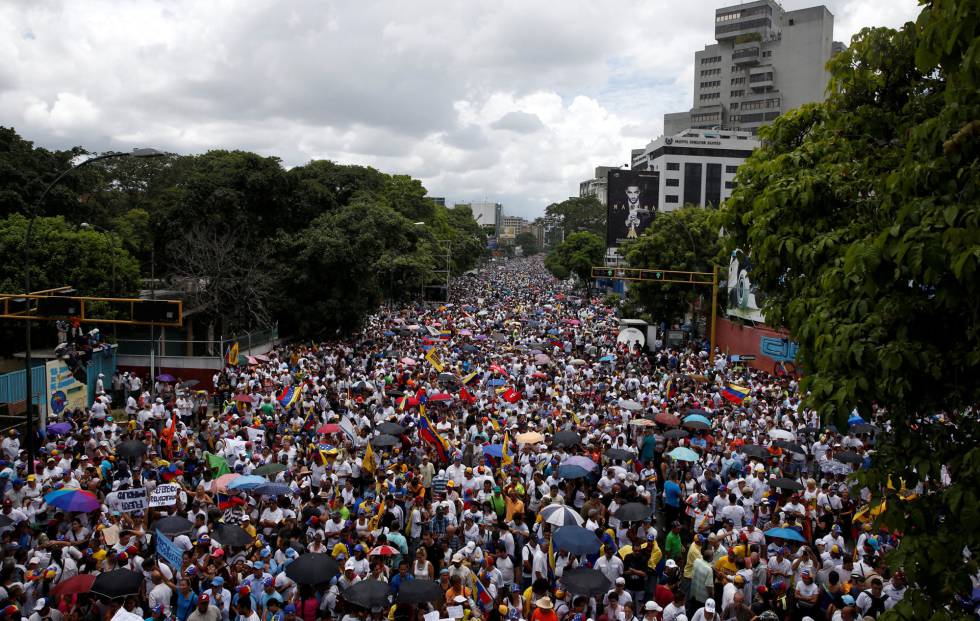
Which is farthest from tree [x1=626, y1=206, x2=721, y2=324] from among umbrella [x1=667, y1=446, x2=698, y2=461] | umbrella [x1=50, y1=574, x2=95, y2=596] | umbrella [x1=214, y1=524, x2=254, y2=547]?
umbrella [x1=50, y1=574, x2=95, y2=596]

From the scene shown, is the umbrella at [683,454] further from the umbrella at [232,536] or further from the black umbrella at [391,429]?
the umbrella at [232,536]

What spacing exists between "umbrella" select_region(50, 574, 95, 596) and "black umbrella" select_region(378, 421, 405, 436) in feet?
24.8

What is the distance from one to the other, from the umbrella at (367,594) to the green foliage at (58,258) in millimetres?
23200

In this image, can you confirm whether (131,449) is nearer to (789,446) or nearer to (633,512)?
(633,512)

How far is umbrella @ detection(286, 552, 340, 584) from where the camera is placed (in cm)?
836

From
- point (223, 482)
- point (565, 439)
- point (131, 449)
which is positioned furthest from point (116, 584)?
point (565, 439)

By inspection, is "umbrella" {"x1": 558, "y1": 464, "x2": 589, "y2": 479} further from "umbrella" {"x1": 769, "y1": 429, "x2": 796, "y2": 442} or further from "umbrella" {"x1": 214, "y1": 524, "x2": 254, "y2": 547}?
"umbrella" {"x1": 214, "y1": 524, "x2": 254, "y2": 547}

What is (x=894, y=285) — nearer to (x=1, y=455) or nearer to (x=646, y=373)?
(x=1, y=455)

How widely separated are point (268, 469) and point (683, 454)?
716 centimetres

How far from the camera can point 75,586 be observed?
8.12 metres

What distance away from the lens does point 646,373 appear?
2523 cm

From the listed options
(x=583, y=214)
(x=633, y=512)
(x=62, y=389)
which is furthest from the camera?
(x=583, y=214)

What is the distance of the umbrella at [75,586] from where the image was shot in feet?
26.5

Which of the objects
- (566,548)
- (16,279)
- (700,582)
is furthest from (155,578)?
(16,279)
